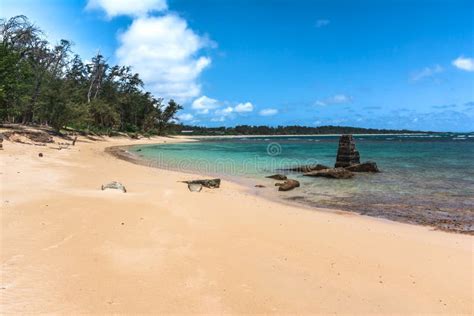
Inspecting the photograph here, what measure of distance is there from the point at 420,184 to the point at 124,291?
756 inches

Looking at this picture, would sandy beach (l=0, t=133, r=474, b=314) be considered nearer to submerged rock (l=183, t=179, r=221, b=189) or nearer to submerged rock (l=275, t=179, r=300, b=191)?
submerged rock (l=183, t=179, r=221, b=189)

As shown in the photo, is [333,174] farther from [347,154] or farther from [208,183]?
[208,183]

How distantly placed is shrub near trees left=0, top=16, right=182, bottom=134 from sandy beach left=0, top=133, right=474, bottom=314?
24.9 m

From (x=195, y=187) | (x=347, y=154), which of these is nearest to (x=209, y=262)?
(x=195, y=187)

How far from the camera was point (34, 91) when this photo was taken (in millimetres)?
40812

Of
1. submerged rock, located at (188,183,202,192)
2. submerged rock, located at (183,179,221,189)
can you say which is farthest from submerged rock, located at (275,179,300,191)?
submerged rock, located at (188,183,202,192)

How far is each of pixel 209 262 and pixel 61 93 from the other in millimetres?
42390

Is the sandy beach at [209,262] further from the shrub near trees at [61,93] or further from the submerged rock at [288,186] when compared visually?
the shrub near trees at [61,93]

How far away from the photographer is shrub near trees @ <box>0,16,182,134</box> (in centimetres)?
3269

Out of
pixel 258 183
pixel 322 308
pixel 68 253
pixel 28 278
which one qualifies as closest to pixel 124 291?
pixel 28 278

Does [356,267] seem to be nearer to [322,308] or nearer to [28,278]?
[322,308]

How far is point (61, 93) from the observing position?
42.5m

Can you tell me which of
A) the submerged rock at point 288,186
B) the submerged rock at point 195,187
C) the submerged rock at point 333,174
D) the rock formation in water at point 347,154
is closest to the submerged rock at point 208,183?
the submerged rock at point 195,187

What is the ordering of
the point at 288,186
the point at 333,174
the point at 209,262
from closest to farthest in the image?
the point at 209,262
the point at 288,186
the point at 333,174
